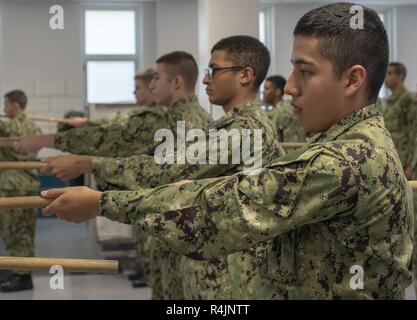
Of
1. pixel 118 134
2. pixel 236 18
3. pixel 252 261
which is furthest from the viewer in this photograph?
pixel 236 18

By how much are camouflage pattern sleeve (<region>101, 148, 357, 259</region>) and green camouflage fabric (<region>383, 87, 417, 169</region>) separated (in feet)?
16.2

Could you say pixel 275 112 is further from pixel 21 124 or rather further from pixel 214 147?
pixel 214 147

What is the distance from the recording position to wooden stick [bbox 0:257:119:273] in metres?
1.57

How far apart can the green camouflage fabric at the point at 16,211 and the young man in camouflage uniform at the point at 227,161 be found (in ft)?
10.8

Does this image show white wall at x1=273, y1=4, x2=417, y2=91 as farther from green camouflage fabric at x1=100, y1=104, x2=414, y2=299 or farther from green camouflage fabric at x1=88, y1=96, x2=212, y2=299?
green camouflage fabric at x1=100, y1=104, x2=414, y2=299

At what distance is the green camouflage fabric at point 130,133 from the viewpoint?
11.3 ft

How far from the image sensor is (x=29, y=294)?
5.19 metres

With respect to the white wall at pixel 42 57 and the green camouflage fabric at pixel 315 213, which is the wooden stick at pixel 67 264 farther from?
the white wall at pixel 42 57

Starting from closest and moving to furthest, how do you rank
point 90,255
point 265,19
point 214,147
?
point 214,147, point 90,255, point 265,19

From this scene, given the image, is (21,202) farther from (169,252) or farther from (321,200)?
(169,252)

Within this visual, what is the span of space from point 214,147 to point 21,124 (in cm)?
408

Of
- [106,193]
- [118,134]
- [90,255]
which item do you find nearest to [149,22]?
[90,255]

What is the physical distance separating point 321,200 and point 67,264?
25.8 inches

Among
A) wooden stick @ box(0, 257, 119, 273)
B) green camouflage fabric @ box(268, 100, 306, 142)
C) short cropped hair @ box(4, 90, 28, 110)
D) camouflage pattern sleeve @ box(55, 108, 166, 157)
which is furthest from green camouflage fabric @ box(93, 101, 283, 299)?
green camouflage fabric @ box(268, 100, 306, 142)
